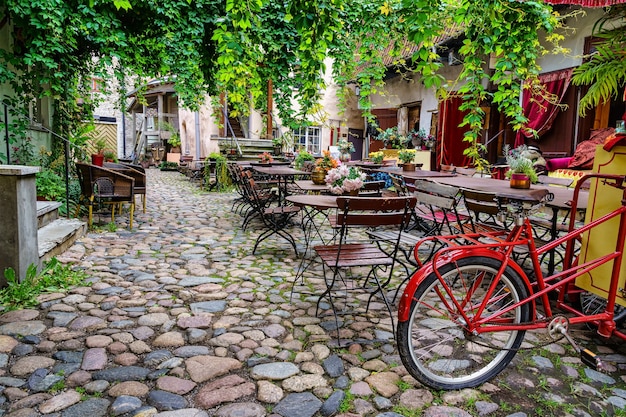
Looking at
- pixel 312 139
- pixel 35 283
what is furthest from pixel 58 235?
pixel 312 139

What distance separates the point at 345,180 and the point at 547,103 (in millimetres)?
6873

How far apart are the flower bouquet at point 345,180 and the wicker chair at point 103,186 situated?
3315 millimetres

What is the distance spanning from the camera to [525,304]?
2404 millimetres

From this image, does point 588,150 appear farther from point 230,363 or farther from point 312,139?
point 312,139

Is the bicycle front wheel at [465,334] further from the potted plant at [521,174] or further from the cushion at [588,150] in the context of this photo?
the cushion at [588,150]

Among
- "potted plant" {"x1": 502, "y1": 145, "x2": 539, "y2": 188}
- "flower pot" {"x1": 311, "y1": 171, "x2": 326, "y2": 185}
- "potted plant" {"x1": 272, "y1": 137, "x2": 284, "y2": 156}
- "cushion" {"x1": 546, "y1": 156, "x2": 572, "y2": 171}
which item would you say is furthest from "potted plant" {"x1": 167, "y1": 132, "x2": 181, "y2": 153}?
"potted plant" {"x1": 502, "y1": 145, "x2": 539, "y2": 188}

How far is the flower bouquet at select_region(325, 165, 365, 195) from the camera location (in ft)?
14.2

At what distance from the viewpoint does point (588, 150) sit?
25.5 feet

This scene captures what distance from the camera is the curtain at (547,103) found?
862cm

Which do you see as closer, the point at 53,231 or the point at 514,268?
the point at 514,268

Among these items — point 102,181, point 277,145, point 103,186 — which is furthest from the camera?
point 277,145

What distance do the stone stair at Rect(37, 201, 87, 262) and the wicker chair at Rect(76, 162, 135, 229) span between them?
53cm

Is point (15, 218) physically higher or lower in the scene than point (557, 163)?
lower

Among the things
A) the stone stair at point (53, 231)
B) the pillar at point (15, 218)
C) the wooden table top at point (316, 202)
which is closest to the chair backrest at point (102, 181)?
the stone stair at point (53, 231)
